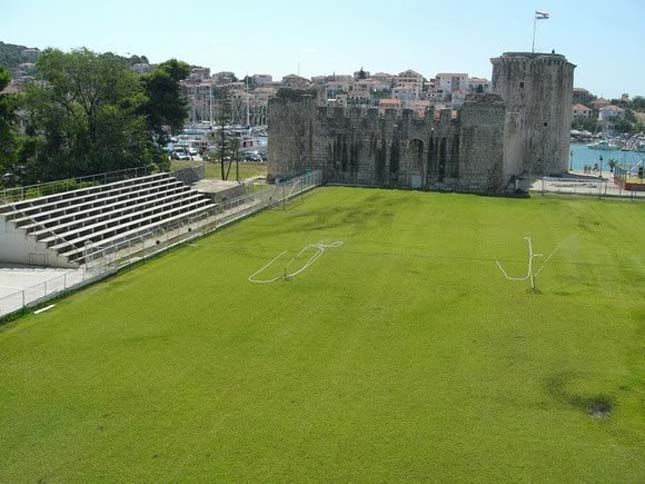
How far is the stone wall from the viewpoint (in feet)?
135

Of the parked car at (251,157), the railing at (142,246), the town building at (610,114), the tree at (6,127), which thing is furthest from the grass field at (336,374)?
the town building at (610,114)

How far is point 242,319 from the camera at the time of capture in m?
17.1

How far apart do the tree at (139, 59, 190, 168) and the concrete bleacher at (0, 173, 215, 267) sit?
10782 millimetres

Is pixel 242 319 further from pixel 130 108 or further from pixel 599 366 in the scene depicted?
pixel 130 108

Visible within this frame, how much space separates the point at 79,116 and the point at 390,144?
17900 millimetres

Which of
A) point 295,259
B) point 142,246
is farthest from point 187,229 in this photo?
point 295,259

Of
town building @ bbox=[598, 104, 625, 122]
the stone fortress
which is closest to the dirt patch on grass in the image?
the stone fortress

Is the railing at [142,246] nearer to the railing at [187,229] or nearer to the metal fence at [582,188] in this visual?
the railing at [187,229]

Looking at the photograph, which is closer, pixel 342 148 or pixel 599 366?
pixel 599 366

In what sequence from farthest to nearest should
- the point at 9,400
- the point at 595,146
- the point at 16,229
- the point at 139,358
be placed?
the point at 595,146, the point at 16,229, the point at 139,358, the point at 9,400

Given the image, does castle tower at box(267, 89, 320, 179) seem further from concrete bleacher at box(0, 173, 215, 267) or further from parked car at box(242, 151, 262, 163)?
parked car at box(242, 151, 262, 163)

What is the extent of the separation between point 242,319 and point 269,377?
12.1ft

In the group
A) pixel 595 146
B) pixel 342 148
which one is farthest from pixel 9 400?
pixel 595 146

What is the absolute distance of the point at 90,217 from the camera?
25.5m
